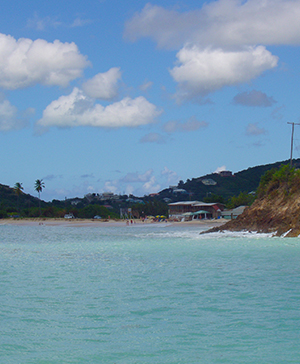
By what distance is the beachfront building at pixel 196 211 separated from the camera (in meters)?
99.0

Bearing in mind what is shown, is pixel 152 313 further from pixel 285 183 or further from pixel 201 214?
pixel 201 214

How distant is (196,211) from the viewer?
103m

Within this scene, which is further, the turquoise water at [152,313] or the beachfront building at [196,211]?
the beachfront building at [196,211]

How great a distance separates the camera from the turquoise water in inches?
375

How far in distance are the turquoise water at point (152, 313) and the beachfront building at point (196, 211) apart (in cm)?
7606

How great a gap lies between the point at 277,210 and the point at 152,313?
3317 centimetres

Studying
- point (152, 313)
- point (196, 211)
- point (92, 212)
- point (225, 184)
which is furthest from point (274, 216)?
point (225, 184)

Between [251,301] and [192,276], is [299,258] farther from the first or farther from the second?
[251,301]

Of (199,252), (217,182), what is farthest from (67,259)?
(217,182)

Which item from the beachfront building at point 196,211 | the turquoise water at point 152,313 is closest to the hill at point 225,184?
the beachfront building at point 196,211

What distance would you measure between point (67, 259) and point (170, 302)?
1403cm

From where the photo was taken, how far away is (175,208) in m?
107

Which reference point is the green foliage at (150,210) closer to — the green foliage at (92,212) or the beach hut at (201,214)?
the green foliage at (92,212)

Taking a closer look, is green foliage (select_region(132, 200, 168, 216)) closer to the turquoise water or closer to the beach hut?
A: the beach hut
